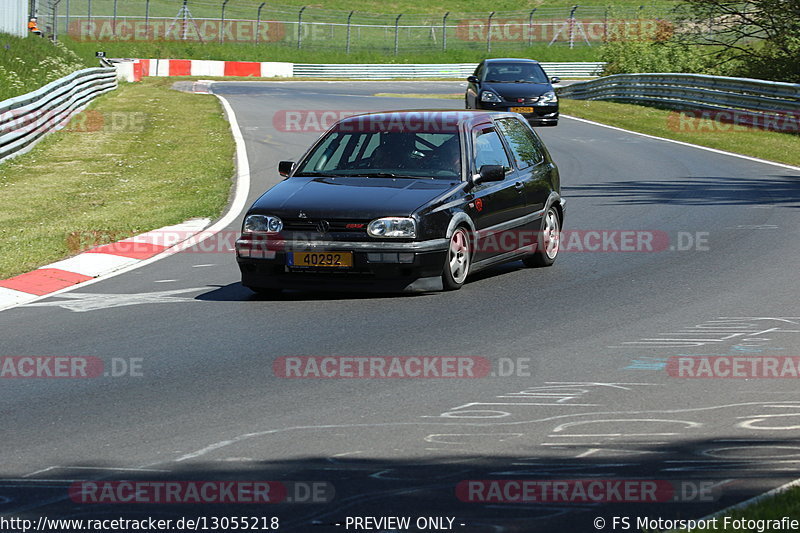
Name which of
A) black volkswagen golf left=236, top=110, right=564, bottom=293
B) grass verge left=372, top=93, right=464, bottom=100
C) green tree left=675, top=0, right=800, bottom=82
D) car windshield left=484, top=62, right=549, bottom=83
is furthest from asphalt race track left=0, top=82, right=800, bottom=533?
grass verge left=372, top=93, right=464, bottom=100

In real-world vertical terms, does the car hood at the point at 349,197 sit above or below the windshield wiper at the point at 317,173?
below

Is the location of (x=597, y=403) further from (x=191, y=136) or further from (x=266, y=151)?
(x=191, y=136)

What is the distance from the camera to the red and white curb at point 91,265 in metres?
10.8

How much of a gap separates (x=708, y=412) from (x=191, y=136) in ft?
67.0

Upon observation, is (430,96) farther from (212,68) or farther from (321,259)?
(321,259)

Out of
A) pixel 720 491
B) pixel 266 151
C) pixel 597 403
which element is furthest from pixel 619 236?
pixel 266 151

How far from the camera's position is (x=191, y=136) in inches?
1018

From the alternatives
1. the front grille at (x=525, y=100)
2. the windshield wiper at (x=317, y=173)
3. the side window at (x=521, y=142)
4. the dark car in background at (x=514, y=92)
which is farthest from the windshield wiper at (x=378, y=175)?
the front grille at (x=525, y=100)

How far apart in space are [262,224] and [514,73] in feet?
71.9

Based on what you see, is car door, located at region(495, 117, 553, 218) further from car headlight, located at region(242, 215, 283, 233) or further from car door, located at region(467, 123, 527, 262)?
car headlight, located at region(242, 215, 283, 233)

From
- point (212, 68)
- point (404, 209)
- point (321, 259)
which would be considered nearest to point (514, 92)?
point (404, 209)

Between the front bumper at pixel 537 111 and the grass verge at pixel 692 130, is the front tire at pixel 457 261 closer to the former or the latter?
the grass verge at pixel 692 130

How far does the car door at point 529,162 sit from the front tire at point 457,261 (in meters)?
1.26

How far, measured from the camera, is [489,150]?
38.0 ft
